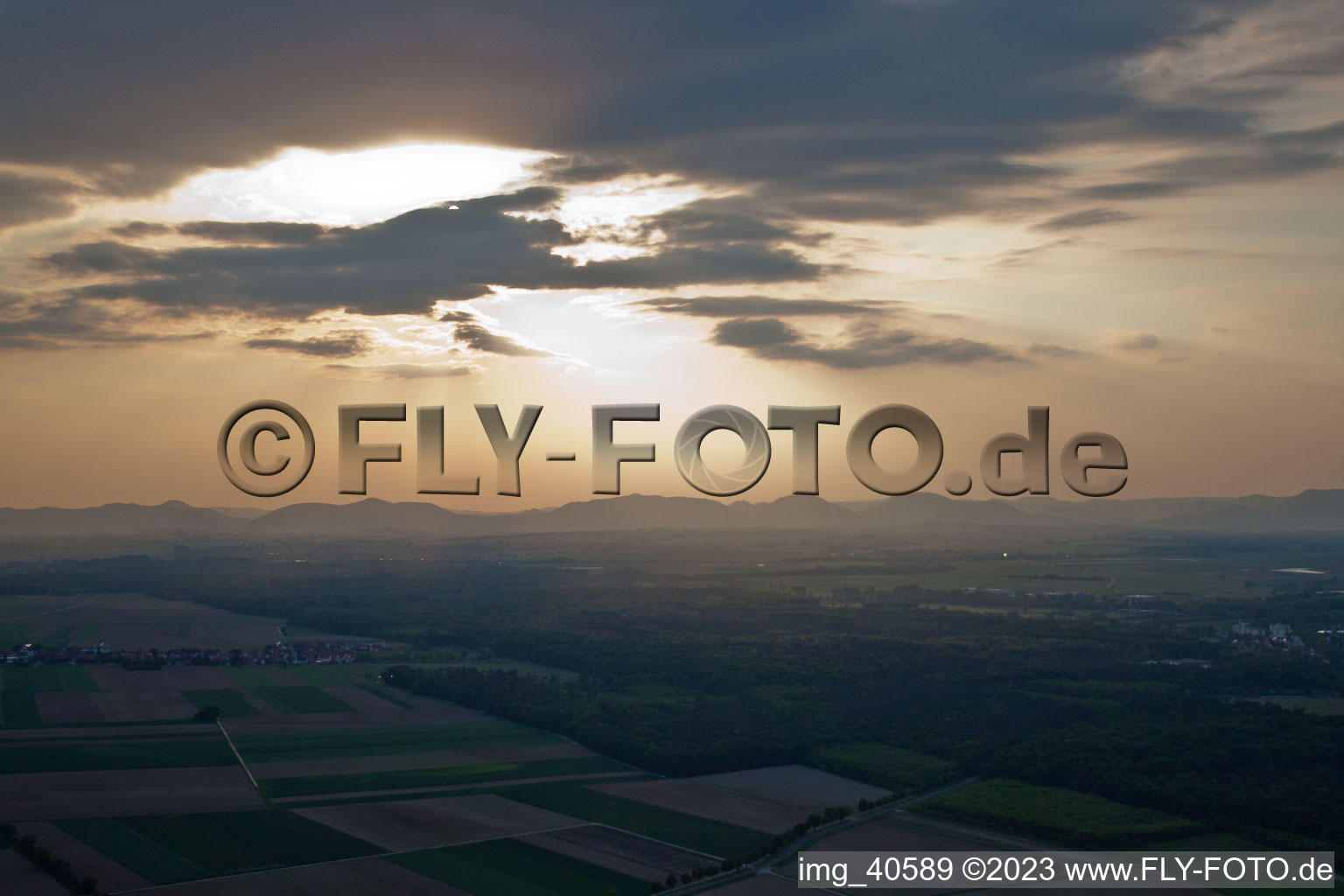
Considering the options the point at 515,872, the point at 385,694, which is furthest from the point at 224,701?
the point at 515,872

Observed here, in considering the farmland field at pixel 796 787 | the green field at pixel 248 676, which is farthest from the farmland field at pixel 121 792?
the green field at pixel 248 676

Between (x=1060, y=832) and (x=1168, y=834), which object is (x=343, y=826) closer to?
(x=1060, y=832)

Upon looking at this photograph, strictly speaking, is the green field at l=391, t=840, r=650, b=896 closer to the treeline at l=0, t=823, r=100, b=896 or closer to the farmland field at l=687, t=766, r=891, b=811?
the treeline at l=0, t=823, r=100, b=896

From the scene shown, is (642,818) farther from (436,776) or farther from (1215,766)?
(1215,766)

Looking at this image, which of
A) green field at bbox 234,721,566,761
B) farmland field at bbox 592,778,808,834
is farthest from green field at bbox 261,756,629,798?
green field at bbox 234,721,566,761

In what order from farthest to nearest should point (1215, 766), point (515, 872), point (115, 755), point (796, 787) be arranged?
point (115, 755)
point (1215, 766)
point (796, 787)
point (515, 872)

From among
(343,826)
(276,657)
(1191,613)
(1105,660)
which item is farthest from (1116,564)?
→ (343,826)
